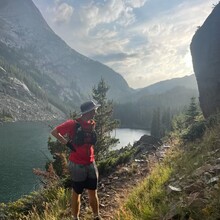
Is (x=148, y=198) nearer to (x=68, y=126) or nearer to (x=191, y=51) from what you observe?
(x=68, y=126)

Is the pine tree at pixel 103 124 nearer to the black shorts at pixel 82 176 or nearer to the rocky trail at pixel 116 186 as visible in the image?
the rocky trail at pixel 116 186

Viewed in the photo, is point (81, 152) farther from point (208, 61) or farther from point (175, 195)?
point (208, 61)

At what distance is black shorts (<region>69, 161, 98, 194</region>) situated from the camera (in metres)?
6.70

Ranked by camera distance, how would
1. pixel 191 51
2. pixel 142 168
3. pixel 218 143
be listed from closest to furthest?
1. pixel 218 143
2. pixel 142 168
3. pixel 191 51

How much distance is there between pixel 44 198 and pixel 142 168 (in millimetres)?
4213

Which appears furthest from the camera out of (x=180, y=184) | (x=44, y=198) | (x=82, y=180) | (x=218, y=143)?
(x=44, y=198)

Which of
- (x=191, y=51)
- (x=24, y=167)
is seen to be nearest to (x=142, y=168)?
(x=191, y=51)

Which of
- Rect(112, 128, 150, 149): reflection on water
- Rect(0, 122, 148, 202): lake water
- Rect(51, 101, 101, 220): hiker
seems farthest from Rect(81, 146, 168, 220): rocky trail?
Rect(112, 128, 150, 149): reflection on water

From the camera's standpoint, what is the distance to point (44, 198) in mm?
9766

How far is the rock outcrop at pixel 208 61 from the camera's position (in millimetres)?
28172

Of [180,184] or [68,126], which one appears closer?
[180,184]

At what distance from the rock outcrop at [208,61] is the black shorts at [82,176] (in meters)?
21.3

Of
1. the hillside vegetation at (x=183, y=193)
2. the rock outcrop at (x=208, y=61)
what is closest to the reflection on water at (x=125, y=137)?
the rock outcrop at (x=208, y=61)

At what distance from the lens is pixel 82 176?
670 cm
